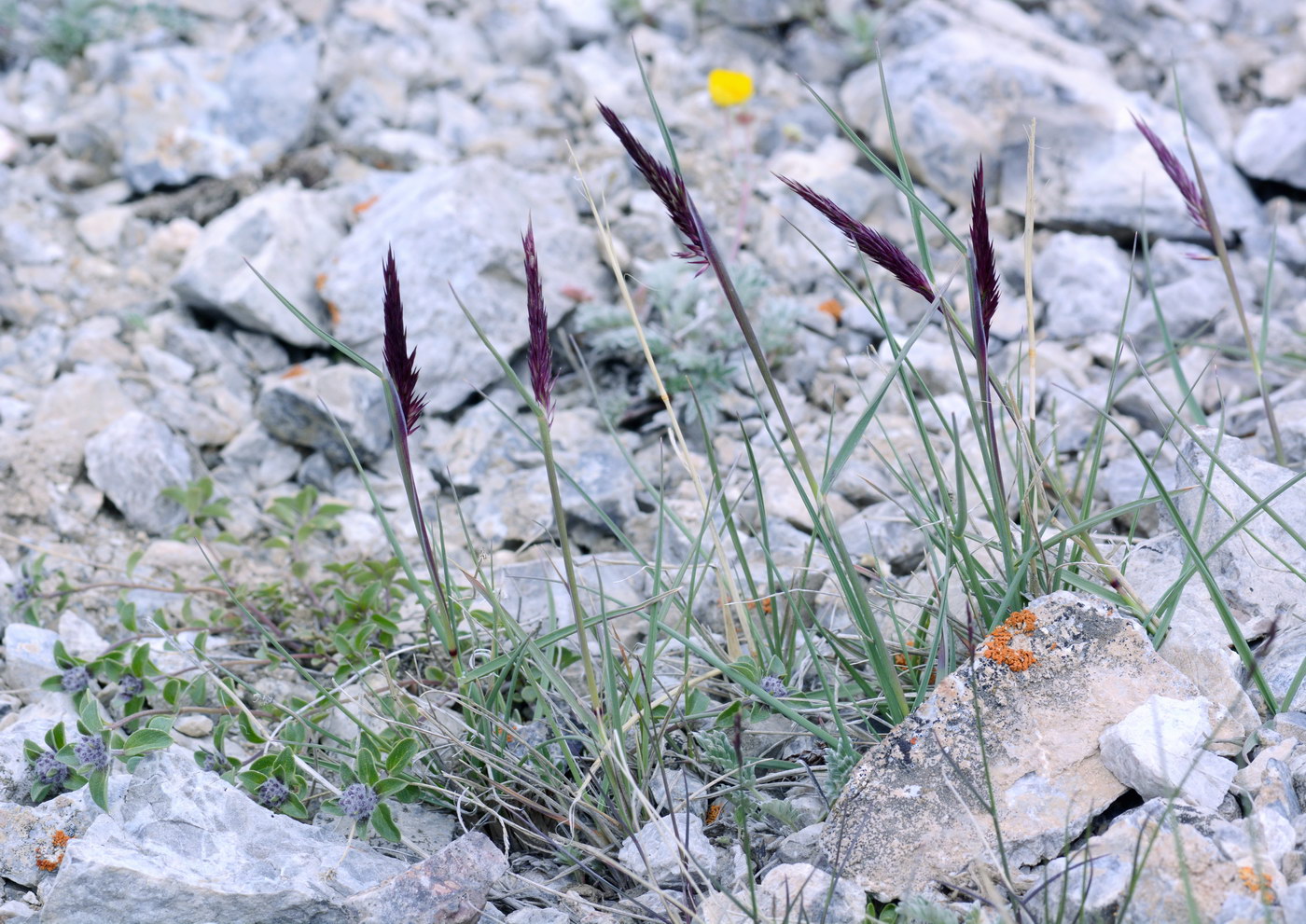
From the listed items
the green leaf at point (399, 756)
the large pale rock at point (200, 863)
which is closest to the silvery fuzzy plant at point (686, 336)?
the green leaf at point (399, 756)

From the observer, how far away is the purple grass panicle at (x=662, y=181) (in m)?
1.11

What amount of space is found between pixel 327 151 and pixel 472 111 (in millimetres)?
668

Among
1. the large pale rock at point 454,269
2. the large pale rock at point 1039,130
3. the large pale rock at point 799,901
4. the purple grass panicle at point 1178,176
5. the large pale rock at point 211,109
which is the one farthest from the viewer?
the large pale rock at point 211,109

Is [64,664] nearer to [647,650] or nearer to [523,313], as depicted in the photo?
[647,650]

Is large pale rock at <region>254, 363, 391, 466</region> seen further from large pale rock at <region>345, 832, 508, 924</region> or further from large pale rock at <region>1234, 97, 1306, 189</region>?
large pale rock at <region>1234, 97, 1306, 189</region>

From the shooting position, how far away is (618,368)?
3.38 m

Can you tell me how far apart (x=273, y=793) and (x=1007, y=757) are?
44.7 inches

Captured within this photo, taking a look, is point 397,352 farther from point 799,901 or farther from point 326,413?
point 326,413

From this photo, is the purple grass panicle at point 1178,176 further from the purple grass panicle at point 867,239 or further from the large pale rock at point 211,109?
the large pale rock at point 211,109

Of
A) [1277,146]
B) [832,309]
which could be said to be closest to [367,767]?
[832,309]

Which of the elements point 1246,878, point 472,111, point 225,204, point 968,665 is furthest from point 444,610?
point 472,111

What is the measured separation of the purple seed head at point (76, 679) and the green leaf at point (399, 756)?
71 centimetres

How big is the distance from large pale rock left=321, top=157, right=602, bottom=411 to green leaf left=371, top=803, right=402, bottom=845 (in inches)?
68.9

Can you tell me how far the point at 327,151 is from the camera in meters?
4.10
